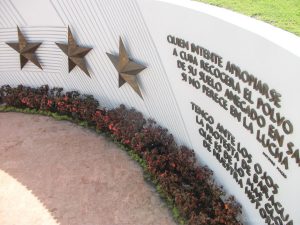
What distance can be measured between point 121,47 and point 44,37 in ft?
7.28

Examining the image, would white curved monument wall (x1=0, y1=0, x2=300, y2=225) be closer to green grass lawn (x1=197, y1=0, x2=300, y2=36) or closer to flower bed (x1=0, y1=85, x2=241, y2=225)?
flower bed (x1=0, y1=85, x2=241, y2=225)

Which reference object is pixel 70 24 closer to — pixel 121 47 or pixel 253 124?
pixel 121 47

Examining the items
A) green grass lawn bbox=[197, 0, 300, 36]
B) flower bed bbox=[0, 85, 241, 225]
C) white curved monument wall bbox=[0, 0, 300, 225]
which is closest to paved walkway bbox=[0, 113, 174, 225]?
flower bed bbox=[0, 85, 241, 225]

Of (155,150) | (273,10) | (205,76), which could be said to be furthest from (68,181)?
(273,10)

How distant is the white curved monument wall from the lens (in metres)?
5.47

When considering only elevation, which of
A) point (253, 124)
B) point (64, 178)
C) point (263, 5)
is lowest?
point (64, 178)

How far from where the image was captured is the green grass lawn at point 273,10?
6.83 m

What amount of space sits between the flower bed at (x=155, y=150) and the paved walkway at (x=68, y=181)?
249 millimetres

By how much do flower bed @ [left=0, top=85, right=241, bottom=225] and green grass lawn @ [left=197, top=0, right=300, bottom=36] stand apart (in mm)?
2525

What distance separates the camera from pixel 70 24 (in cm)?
888

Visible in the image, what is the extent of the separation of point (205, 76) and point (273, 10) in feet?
5.58

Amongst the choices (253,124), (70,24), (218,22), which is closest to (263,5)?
(218,22)

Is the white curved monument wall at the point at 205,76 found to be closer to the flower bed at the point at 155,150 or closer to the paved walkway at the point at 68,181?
the flower bed at the point at 155,150

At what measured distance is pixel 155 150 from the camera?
8320 millimetres
